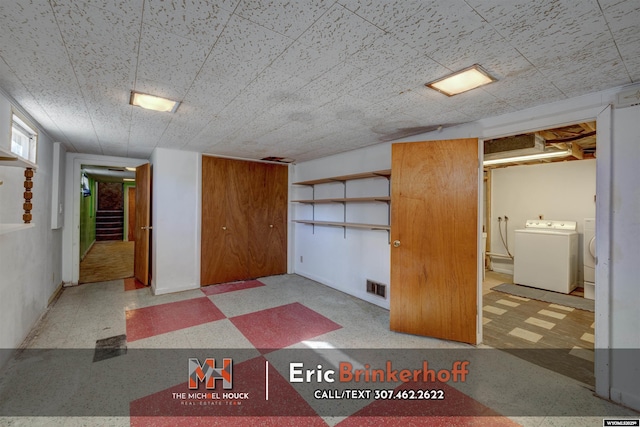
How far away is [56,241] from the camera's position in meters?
4.11

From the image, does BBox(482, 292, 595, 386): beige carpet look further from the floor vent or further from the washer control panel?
the washer control panel

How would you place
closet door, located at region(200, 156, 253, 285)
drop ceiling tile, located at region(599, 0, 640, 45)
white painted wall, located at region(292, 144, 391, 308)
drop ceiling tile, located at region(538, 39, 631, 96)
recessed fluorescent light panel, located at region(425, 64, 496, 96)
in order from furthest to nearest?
closet door, located at region(200, 156, 253, 285)
white painted wall, located at region(292, 144, 391, 308)
recessed fluorescent light panel, located at region(425, 64, 496, 96)
drop ceiling tile, located at region(538, 39, 631, 96)
drop ceiling tile, located at region(599, 0, 640, 45)

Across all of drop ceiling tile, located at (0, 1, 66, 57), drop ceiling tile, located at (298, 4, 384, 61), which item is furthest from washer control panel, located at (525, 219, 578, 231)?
drop ceiling tile, located at (0, 1, 66, 57)

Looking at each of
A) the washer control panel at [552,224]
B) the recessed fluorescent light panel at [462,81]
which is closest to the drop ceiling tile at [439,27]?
the recessed fluorescent light panel at [462,81]

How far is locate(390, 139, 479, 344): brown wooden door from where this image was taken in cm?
266

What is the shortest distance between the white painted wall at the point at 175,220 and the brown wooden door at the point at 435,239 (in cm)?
328

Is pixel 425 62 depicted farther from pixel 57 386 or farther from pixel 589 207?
pixel 589 207

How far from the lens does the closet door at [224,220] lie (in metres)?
4.66

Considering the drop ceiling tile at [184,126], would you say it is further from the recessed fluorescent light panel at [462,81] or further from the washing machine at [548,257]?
the washing machine at [548,257]

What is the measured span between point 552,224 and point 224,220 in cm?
595

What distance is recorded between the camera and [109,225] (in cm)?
1141

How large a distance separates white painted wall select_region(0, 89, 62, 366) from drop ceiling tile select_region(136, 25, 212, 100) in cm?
142

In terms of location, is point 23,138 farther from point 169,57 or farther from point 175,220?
point 169,57

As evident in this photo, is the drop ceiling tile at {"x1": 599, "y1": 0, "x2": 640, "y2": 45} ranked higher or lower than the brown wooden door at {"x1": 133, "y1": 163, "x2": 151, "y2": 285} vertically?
higher
